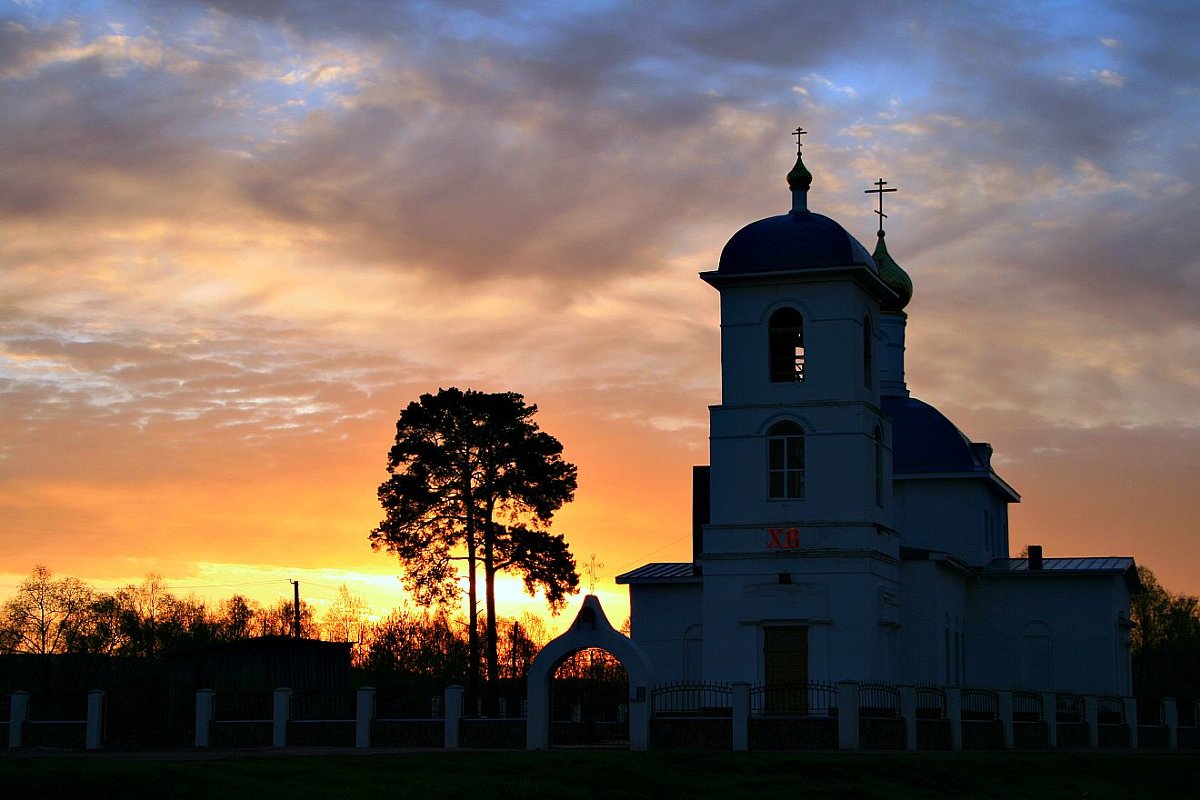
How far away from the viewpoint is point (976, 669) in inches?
1699

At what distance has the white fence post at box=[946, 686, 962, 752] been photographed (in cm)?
3306

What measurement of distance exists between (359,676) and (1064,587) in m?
38.4

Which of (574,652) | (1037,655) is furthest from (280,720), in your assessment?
(1037,655)

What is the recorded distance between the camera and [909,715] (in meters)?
31.9

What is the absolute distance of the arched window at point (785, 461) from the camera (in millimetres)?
36438

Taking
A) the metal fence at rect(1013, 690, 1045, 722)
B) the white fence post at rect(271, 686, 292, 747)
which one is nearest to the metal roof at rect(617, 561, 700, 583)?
the metal fence at rect(1013, 690, 1045, 722)

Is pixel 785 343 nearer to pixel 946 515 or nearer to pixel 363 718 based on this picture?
pixel 946 515

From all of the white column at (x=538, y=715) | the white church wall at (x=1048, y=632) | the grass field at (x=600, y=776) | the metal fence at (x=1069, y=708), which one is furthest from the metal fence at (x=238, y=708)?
the white church wall at (x=1048, y=632)

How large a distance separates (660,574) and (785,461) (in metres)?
8.18

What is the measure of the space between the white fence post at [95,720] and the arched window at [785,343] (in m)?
16.0

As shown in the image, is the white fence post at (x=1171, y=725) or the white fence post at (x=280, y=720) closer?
the white fence post at (x=280, y=720)

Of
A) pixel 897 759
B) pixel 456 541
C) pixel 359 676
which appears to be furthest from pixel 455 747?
pixel 359 676

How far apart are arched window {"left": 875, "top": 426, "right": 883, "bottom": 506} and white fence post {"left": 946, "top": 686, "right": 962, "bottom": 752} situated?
5.47m

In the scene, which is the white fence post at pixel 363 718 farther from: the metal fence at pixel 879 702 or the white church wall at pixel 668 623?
the white church wall at pixel 668 623
